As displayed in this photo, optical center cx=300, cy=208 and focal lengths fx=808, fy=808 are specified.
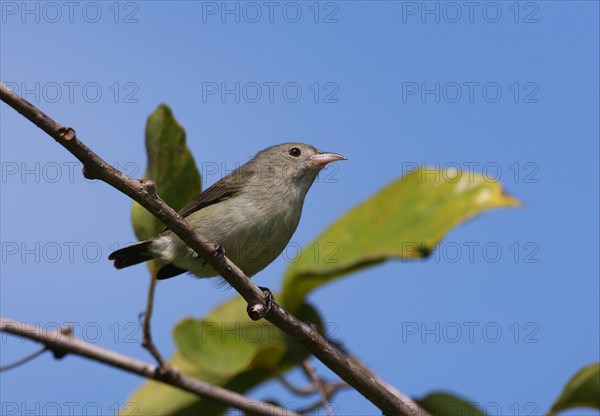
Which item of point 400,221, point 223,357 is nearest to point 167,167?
point 223,357

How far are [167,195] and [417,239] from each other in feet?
4.53

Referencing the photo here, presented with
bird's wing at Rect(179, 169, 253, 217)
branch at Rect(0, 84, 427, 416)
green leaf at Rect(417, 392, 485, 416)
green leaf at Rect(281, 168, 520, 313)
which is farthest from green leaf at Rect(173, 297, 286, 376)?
bird's wing at Rect(179, 169, 253, 217)

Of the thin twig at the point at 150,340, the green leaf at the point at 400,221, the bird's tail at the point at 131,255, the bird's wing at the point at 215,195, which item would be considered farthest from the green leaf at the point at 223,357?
the bird's wing at the point at 215,195

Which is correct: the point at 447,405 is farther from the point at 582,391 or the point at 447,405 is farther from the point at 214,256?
the point at 214,256

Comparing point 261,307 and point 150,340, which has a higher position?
point 261,307

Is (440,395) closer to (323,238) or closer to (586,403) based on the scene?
(586,403)

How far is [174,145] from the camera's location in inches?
157

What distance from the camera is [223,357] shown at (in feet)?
13.5

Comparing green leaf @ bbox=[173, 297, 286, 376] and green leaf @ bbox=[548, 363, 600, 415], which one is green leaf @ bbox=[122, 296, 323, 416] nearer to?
green leaf @ bbox=[173, 297, 286, 376]

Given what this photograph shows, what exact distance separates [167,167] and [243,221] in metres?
1.31

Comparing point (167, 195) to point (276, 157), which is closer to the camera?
point (167, 195)

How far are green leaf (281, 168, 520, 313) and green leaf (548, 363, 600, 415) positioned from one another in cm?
88

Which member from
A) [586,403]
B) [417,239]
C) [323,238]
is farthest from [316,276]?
[586,403]

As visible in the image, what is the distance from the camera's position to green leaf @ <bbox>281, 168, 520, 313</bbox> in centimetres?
342
